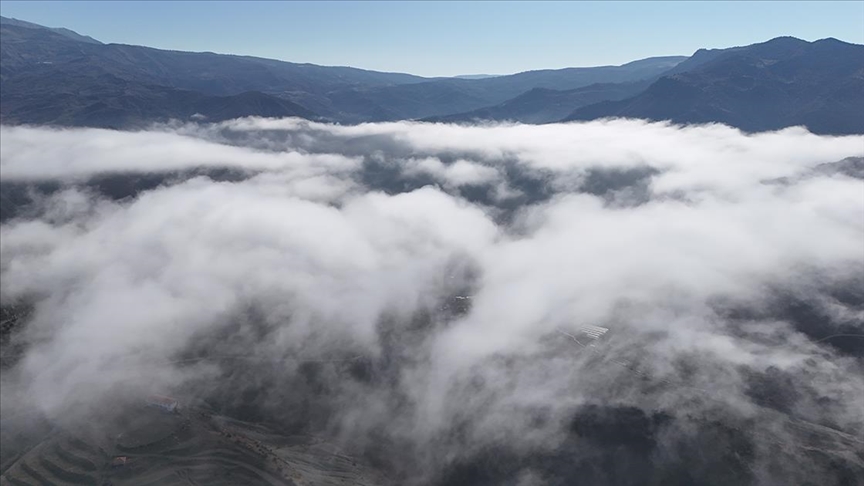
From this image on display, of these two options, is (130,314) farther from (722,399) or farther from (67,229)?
(722,399)

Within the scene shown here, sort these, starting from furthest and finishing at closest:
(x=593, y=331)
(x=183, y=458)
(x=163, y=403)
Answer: (x=593, y=331), (x=163, y=403), (x=183, y=458)

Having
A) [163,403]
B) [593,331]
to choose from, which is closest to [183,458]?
[163,403]

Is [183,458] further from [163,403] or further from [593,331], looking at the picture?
[593,331]

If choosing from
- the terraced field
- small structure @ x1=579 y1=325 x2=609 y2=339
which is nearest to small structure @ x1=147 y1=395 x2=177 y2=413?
the terraced field

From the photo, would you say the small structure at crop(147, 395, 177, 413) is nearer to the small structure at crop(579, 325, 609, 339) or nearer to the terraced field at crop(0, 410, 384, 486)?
the terraced field at crop(0, 410, 384, 486)

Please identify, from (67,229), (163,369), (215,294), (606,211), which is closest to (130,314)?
(215,294)
